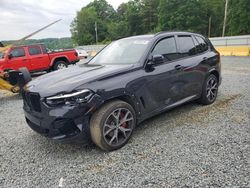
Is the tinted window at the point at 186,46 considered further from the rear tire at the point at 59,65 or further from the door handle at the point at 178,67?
the rear tire at the point at 59,65

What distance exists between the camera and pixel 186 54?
189 inches

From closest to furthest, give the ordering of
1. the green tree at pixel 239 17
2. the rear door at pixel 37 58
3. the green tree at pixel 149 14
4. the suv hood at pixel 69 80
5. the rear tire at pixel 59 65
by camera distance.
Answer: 1. the suv hood at pixel 69 80
2. the rear door at pixel 37 58
3. the rear tire at pixel 59 65
4. the green tree at pixel 239 17
5. the green tree at pixel 149 14

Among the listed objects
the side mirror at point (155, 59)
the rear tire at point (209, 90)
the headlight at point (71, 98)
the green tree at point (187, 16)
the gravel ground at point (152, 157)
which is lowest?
the gravel ground at point (152, 157)

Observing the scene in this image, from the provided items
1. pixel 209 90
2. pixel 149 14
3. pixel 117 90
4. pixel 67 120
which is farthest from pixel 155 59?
pixel 149 14

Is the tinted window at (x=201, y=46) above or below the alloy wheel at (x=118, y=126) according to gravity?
above

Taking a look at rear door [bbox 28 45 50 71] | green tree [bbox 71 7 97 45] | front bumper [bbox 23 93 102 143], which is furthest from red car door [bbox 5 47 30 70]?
green tree [bbox 71 7 97 45]

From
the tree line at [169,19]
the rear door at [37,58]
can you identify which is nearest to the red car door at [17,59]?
the rear door at [37,58]

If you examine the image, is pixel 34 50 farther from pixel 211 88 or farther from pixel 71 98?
pixel 71 98

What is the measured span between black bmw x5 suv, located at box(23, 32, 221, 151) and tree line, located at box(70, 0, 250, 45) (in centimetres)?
1606

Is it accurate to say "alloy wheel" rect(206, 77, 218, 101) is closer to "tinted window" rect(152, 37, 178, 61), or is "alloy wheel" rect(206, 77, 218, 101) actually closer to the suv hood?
"tinted window" rect(152, 37, 178, 61)

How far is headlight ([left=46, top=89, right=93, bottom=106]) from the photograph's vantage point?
320 cm

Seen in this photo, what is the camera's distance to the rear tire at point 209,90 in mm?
5213

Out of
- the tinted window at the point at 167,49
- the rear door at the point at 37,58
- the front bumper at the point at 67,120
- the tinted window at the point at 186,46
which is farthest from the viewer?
the rear door at the point at 37,58

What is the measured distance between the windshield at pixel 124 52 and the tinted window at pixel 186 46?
2.73 ft
